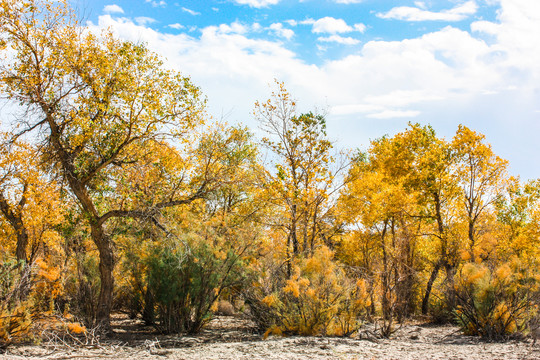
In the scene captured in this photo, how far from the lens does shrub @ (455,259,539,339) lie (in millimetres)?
8883

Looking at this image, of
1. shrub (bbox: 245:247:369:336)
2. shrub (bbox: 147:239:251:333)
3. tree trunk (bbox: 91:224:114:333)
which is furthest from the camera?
tree trunk (bbox: 91:224:114:333)

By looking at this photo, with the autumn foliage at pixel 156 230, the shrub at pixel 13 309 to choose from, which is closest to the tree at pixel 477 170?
the autumn foliage at pixel 156 230

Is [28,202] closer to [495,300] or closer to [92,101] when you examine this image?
[92,101]

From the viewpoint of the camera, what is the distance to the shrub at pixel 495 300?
350 inches

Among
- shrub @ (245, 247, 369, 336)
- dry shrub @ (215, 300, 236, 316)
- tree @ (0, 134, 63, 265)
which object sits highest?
tree @ (0, 134, 63, 265)

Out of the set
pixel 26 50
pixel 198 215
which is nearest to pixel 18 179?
pixel 26 50

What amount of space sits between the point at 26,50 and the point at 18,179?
148 inches

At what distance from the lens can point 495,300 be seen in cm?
903

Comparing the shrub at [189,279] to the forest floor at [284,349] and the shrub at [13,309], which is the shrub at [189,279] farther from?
the shrub at [13,309]

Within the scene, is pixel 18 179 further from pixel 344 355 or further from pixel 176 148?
pixel 344 355

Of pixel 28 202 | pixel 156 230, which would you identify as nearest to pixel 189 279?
pixel 156 230

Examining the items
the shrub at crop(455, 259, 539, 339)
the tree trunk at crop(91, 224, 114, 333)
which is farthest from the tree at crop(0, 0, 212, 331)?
the shrub at crop(455, 259, 539, 339)

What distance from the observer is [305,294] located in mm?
9031

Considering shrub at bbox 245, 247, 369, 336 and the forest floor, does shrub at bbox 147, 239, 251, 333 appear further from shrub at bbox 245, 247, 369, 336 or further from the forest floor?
shrub at bbox 245, 247, 369, 336
